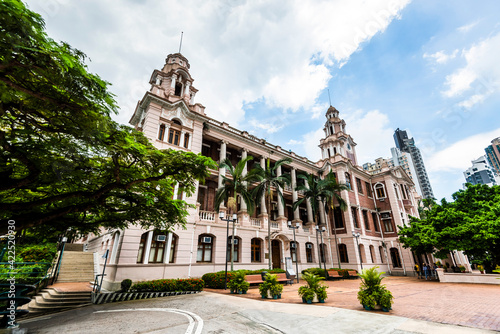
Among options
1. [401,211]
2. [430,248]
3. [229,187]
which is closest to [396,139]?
[401,211]

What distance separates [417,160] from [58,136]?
5624 inches

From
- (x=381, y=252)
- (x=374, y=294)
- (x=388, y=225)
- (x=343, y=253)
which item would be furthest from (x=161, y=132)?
(x=388, y=225)

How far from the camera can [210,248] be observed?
60.3 feet

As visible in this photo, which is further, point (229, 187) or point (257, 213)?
point (257, 213)

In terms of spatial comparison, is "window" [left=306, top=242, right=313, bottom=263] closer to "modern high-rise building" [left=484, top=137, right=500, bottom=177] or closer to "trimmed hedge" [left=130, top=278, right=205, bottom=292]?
"trimmed hedge" [left=130, top=278, right=205, bottom=292]

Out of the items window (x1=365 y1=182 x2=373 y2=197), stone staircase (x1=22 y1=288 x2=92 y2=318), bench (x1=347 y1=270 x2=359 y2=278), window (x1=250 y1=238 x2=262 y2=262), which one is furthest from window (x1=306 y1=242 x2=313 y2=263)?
stone staircase (x1=22 y1=288 x2=92 y2=318)

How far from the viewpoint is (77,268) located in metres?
18.3

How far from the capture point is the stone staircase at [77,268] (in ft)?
55.4

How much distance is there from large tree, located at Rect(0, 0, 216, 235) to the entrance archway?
14268 mm

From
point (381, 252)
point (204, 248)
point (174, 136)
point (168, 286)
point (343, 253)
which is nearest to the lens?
point (168, 286)

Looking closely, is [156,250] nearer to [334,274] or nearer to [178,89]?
[178,89]

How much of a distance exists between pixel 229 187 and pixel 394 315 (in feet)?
43.4

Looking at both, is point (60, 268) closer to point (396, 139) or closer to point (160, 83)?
point (160, 83)

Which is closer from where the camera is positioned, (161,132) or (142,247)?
(142,247)
